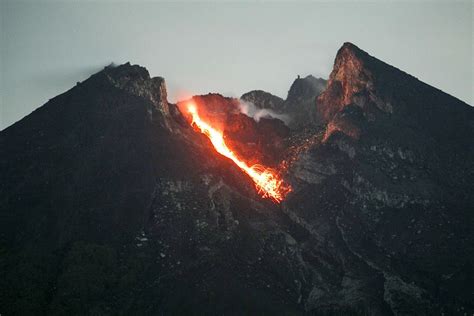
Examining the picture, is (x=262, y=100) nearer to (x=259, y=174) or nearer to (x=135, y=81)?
(x=259, y=174)

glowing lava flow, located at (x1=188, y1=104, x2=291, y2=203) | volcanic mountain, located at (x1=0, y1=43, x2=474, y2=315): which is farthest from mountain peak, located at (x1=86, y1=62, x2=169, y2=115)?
glowing lava flow, located at (x1=188, y1=104, x2=291, y2=203)

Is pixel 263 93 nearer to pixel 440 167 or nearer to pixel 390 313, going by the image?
pixel 440 167

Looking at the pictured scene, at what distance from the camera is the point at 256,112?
392 ft

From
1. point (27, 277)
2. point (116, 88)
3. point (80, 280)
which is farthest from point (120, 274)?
point (116, 88)

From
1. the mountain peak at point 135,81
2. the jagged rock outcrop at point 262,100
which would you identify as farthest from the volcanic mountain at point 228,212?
the jagged rock outcrop at point 262,100

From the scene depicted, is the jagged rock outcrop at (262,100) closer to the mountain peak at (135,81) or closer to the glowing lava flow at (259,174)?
the glowing lava flow at (259,174)

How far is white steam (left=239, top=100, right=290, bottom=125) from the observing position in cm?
11756

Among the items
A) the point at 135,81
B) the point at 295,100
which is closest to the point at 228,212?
the point at 135,81

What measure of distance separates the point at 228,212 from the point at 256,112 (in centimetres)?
5726

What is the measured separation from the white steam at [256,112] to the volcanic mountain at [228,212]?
30.4m

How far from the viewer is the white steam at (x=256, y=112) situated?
11756 centimetres

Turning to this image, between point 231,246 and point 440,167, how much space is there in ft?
107

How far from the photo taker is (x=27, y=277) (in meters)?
50.8

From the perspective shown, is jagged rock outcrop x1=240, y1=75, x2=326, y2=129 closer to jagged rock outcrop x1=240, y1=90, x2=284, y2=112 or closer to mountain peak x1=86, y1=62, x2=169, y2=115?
jagged rock outcrop x1=240, y1=90, x2=284, y2=112
